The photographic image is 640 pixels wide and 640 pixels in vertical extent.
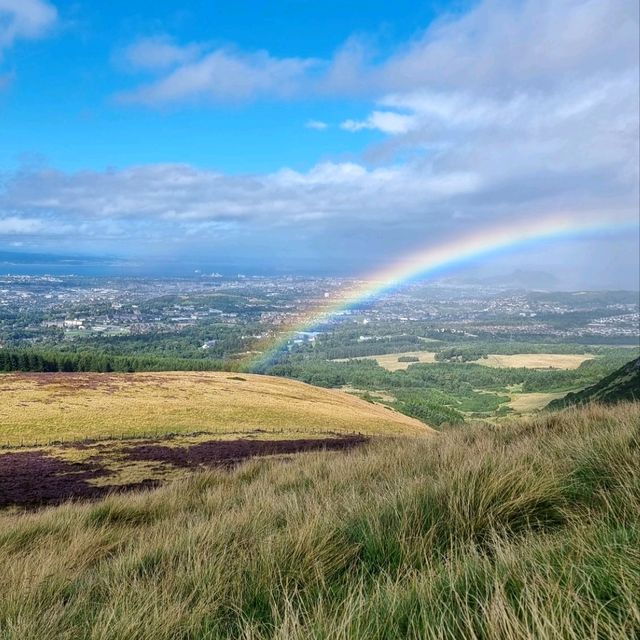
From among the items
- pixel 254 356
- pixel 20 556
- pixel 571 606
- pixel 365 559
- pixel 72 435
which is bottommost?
pixel 254 356

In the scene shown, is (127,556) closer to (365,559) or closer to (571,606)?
(365,559)

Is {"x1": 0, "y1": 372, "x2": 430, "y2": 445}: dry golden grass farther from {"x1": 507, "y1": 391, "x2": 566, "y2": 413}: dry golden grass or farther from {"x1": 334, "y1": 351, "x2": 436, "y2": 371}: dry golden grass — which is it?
{"x1": 334, "y1": 351, "x2": 436, "y2": 371}: dry golden grass

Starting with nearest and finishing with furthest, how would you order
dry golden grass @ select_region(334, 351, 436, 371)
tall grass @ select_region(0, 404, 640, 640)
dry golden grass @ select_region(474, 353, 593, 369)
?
1. tall grass @ select_region(0, 404, 640, 640)
2. dry golden grass @ select_region(474, 353, 593, 369)
3. dry golden grass @ select_region(334, 351, 436, 371)

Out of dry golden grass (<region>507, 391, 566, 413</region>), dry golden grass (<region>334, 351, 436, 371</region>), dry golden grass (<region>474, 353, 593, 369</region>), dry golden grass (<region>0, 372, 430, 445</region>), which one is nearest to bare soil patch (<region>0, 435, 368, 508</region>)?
dry golden grass (<region>0, 372, 430, 445</region>)

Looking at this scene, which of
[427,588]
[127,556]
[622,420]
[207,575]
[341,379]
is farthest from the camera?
[341,379]

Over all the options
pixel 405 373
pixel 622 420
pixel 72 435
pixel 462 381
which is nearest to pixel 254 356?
pixel 405 373

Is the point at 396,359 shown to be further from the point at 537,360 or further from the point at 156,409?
the point at 156,409

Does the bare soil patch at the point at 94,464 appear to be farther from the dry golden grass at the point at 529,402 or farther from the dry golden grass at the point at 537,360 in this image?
the dry golden grass at the point at 537,360
